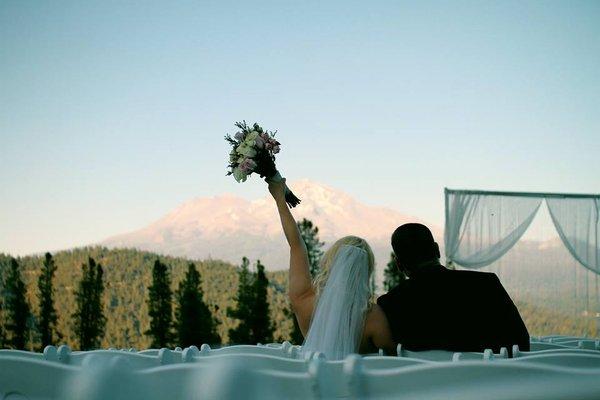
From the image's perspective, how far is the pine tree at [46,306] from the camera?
25703 mm

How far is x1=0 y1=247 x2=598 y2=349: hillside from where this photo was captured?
118ft

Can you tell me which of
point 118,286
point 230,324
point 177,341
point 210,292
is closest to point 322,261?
point 177,341

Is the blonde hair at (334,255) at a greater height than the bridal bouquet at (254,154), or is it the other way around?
the bridal bouquet at (254,154)

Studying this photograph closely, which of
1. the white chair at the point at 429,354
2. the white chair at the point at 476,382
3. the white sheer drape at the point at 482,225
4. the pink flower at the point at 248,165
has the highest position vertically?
the white sheer drape at the point at 482,225

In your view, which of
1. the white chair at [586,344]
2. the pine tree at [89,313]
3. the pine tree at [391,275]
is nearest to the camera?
the white chair at [586,344]

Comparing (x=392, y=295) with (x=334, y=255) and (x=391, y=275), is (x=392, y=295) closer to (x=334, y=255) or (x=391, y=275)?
(x=334, y=255)

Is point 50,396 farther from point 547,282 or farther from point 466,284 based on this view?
point 547,282

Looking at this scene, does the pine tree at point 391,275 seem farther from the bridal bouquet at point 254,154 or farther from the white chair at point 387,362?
the white chair at point 387,362

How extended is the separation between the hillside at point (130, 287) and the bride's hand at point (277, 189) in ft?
85.8

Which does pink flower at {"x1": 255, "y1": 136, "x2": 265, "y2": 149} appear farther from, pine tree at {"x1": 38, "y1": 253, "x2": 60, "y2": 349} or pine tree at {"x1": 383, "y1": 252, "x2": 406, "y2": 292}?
pine tree at {"x1": 38, "y1": 253, "x2": 60, "y2": 349}

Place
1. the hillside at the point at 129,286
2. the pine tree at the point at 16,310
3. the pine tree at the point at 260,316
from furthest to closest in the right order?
the hillside at the point at 129,286, the pine tree at the point at 260,316, the pine tree at the point at 16,310

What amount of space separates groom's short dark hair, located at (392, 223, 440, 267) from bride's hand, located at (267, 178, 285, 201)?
0.59 m

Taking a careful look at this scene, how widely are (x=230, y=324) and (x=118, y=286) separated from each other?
9.95 metres

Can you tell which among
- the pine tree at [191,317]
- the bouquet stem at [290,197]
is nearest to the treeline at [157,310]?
the pine tree at [191,317]
